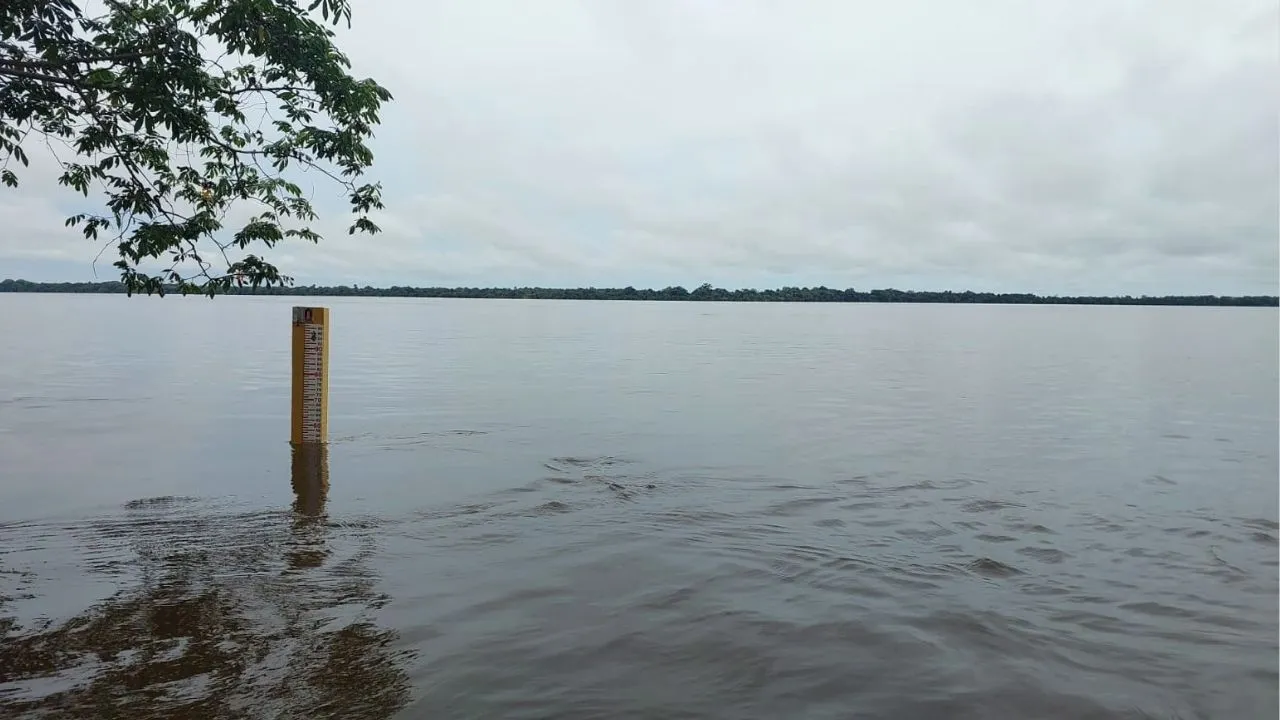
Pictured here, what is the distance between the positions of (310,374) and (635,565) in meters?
6.79

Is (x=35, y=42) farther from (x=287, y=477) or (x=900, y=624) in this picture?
(x=900, y=624)

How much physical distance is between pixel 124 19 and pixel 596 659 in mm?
8077

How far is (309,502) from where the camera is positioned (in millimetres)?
9258

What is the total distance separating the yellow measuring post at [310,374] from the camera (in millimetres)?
11508

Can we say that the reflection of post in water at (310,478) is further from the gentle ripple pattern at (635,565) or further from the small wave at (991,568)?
the small wave at (991,568)

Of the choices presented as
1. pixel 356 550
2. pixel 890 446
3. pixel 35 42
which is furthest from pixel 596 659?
pixel 890 446

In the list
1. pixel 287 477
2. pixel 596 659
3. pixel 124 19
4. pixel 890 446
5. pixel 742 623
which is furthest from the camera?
pixel 890 446

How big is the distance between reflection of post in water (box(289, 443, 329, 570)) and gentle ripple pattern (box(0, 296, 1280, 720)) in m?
0.06

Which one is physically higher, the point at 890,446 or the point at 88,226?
the point at 88,226

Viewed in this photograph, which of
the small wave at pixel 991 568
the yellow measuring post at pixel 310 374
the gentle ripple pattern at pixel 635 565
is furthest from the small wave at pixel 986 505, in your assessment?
the yellow measuring post at pixel 310 374

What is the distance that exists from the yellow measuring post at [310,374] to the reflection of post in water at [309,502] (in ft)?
0.77

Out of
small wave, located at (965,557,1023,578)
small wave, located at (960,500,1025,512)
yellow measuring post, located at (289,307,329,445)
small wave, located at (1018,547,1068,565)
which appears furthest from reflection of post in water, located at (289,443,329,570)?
small wave, located at (960,500,1025,512)

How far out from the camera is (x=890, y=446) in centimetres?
1378

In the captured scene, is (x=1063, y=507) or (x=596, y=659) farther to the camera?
(x=1063, y=507)
